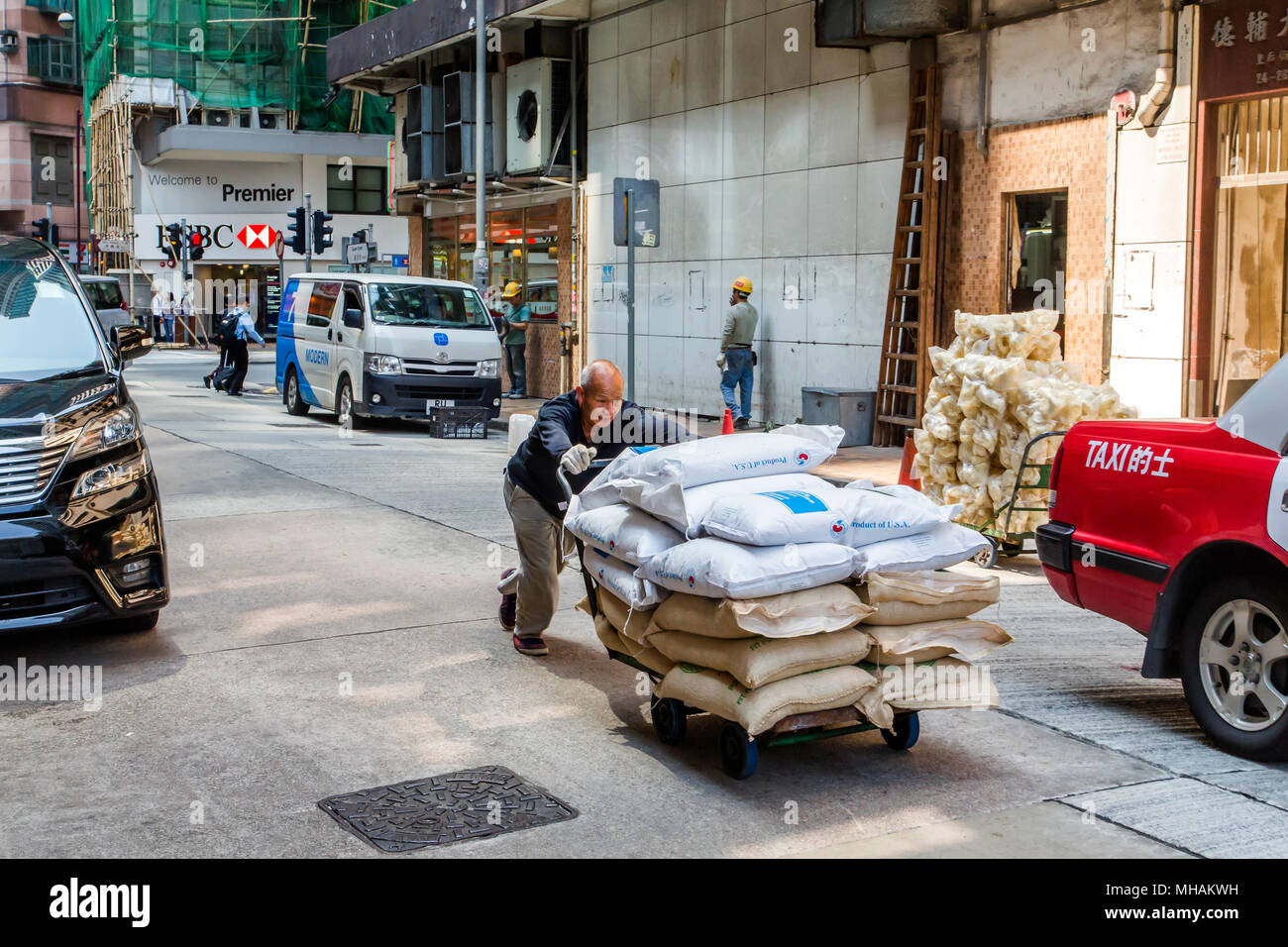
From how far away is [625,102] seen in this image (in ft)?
71.8

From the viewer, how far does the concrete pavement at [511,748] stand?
470 cm

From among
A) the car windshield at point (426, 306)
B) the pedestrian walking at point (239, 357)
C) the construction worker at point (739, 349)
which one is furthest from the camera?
the pedestrian walking at point (239, 357)

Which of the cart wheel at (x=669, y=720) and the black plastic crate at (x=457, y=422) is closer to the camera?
the cart wheel at (x=669, y=720)

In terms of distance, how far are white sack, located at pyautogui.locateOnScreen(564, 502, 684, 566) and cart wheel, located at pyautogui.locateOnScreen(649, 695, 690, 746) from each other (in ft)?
1.92

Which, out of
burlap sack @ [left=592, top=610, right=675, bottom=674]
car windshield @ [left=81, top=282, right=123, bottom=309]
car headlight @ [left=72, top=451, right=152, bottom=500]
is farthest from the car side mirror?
car windshield @ [left=81, top=282, right=123, bottom=309]

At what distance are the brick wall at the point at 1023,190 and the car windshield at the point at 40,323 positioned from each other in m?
9.24

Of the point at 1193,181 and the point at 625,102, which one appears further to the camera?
the point at 625,102

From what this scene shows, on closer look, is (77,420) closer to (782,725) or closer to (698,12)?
(782,725)

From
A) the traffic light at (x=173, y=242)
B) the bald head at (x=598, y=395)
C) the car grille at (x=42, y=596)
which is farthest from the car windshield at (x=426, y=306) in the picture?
the traffic light at (x=173, y=242)

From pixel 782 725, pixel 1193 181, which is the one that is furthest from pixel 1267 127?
pixel 782 725

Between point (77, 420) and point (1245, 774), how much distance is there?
536cm

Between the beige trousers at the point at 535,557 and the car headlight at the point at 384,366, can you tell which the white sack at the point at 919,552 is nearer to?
the beige trousers at the point at 535,557

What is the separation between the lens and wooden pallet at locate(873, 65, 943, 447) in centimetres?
1544

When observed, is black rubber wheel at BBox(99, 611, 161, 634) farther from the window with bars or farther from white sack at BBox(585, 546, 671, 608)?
the window with bars
